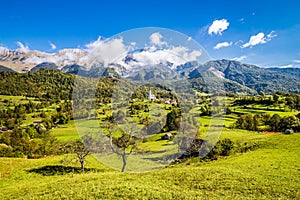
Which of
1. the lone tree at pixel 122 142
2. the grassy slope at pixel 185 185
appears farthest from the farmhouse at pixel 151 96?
the grassy slope at pixel 185 185

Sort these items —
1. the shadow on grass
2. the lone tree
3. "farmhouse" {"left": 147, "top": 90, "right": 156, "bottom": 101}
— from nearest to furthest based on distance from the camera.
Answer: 1. "farmhouse" {"left": 147, "top": 90, "right": 156, "bottom": 101}
2. the lone tree
3. the shadow on grass

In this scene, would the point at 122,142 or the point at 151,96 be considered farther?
the point at 122,142

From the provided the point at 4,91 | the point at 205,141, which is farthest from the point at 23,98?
the point at 205,141

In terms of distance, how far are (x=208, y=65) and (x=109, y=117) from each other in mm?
9539

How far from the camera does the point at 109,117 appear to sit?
20688 millimetres

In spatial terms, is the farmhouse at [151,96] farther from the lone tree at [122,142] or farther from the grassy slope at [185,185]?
the grassy slope at [185,185]

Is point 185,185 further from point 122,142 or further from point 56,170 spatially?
point 56,170

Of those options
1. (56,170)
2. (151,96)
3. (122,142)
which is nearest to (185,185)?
(151,96)

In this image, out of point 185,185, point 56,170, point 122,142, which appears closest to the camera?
point 185,185

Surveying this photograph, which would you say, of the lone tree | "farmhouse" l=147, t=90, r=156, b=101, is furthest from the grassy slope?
"farmhouse" l=147, t=90, r=156, b=101

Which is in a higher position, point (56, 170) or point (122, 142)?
point (122, 142)

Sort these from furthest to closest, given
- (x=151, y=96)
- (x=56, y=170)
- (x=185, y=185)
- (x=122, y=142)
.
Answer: (x=56, y=170) → (x=122, y=142) → (x=151, y=96) → (x=185, y=185)

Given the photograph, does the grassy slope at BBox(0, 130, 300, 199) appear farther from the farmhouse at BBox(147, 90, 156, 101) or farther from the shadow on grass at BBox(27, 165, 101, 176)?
the farmhouse at BBox(147, 90, 156, 101)

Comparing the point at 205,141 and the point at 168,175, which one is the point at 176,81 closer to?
the point at 168,175
